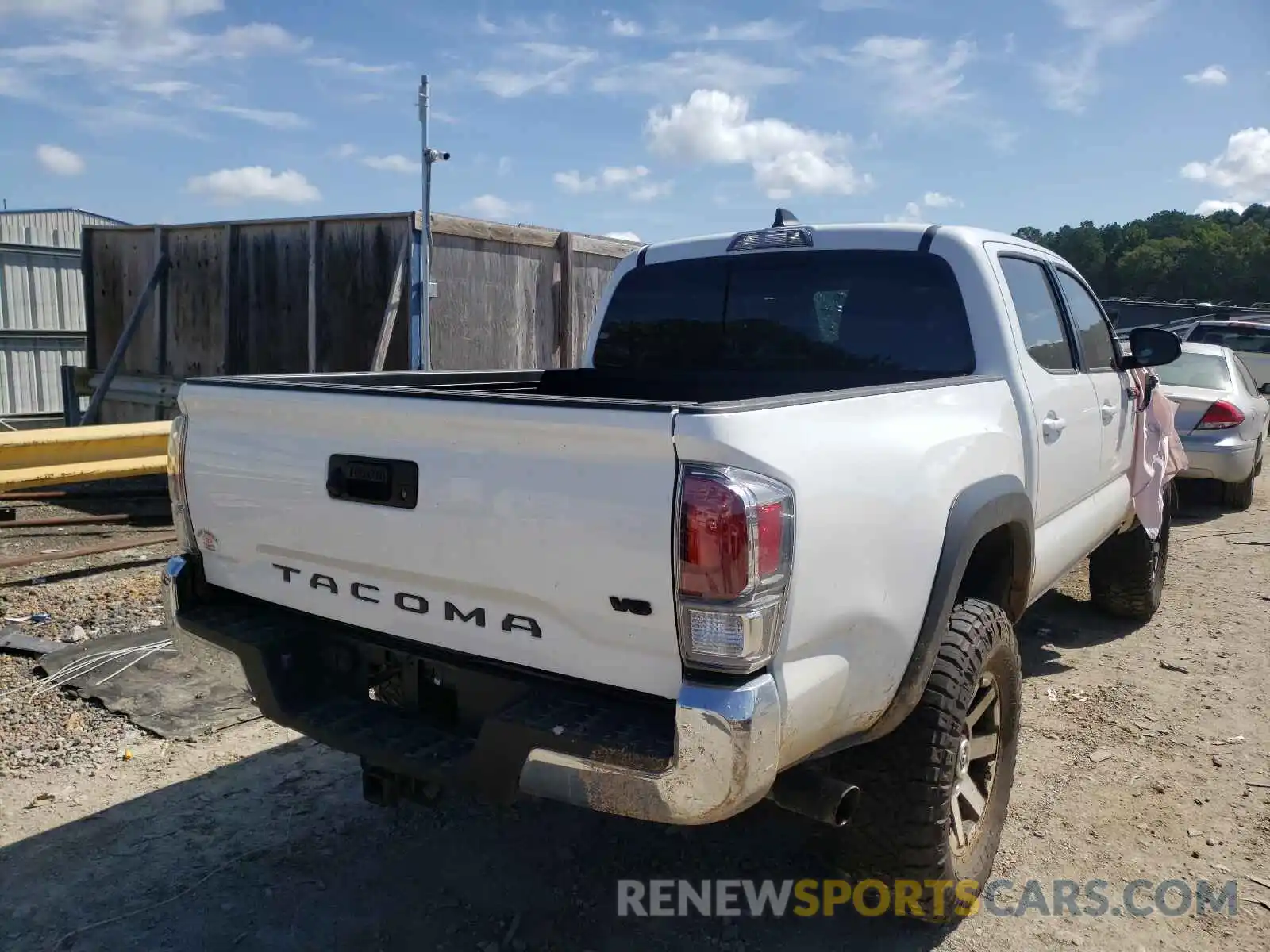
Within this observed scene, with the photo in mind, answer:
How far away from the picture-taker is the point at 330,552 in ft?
8.59

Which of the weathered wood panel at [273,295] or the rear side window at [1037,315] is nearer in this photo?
the rear side window at [1037,315]

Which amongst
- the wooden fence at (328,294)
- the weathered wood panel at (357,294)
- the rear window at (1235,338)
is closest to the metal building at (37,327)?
the wooden fence at (328,294)

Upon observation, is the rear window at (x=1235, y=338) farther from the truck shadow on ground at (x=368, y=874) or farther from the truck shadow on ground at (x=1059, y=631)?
the truck shadow on ground at (x=368, y=874)

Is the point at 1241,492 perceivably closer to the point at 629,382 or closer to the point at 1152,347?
the point at 1152,347

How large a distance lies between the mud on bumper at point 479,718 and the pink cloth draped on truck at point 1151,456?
3753 millimetres

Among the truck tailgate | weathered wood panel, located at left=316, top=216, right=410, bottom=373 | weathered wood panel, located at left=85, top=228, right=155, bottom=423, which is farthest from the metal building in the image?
the truck tailgate

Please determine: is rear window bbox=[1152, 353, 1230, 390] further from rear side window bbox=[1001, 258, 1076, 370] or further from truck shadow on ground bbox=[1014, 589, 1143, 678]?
rear side window bbox=[1001, 258, 1076, 370]

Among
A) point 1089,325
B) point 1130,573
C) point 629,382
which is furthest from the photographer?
point 1130,573

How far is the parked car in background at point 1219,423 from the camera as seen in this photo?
8594 millimetres

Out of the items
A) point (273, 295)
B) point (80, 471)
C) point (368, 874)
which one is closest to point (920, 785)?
point (368, 874)

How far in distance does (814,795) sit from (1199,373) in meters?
8.55

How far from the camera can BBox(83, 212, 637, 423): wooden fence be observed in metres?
8.95

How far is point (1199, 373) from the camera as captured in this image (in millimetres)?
9211

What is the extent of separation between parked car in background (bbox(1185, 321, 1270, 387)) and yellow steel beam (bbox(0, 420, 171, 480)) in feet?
41.6
